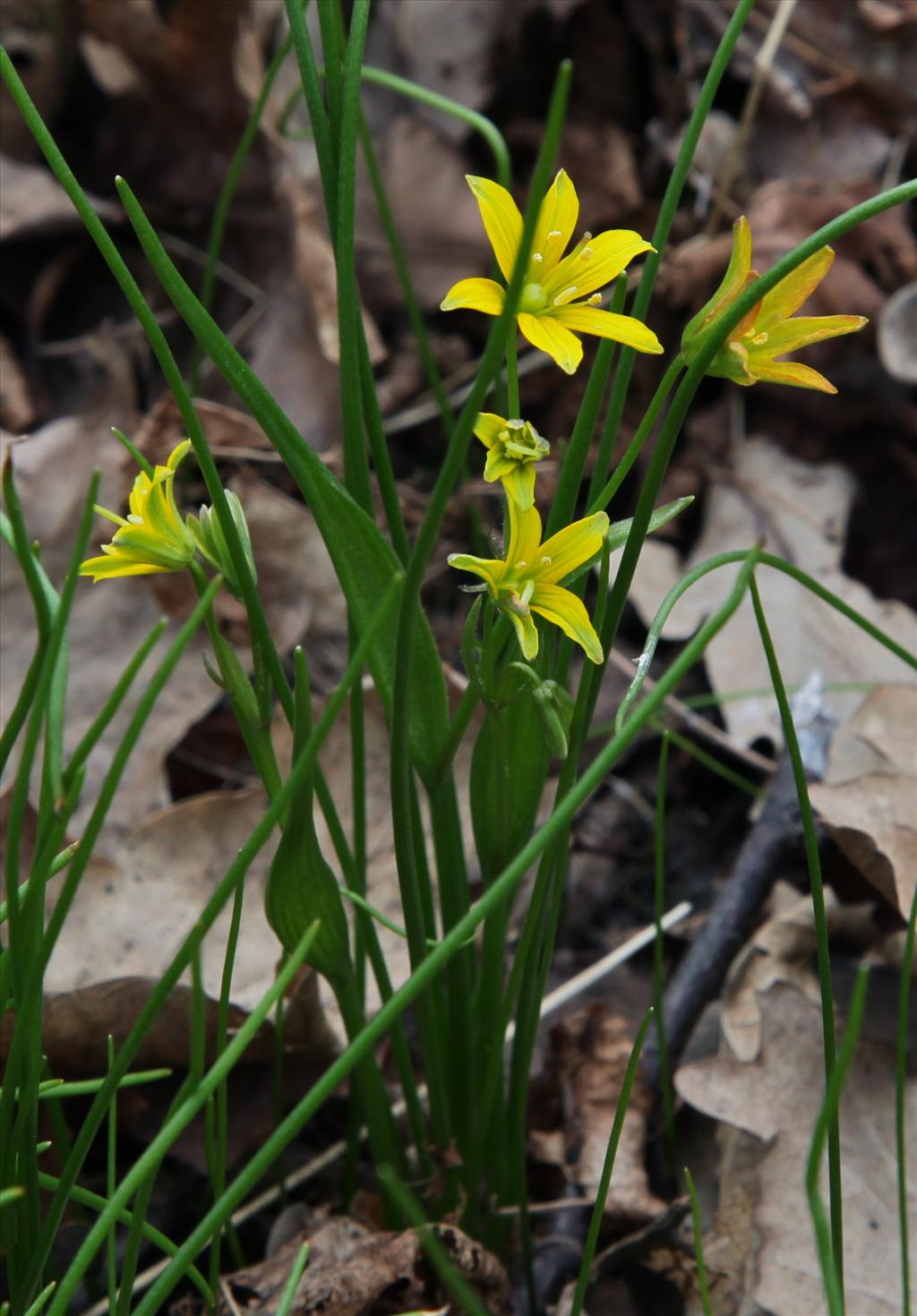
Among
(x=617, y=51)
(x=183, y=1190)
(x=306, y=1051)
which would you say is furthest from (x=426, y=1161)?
(x=617, y=51)

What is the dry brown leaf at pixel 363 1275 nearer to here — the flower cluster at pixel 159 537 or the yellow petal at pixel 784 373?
the flower cluster at pixel 159 537

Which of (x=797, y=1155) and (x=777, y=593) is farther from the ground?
(x=777, y=593)

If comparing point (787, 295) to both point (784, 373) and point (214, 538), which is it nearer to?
point (784, 373)

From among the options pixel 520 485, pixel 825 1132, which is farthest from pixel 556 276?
pixel 825 1132

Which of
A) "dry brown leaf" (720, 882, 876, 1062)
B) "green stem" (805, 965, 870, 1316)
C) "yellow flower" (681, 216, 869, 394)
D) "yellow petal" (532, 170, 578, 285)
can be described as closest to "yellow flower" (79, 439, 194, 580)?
"yellow petal" (532, 170, 578, 285)

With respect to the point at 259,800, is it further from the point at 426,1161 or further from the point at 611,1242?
the point at 611,1242
